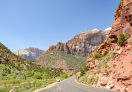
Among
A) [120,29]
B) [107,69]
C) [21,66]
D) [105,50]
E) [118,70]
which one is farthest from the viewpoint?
[21,66]

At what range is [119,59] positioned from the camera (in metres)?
43.0

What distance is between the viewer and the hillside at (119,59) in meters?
35.6

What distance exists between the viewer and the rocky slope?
35.6 meters

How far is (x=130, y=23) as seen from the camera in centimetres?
5284

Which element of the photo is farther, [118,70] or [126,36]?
[126,36]

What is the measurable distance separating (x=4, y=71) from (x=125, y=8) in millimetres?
58728

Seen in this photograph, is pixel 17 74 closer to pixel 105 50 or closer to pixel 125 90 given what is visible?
pixel 105 50

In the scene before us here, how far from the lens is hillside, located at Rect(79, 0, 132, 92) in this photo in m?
35.6

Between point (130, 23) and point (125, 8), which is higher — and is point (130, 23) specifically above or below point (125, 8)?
below

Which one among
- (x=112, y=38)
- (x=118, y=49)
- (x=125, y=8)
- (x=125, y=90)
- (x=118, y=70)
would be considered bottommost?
(x=125, y=90)

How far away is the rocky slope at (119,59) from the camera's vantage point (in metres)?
35.6

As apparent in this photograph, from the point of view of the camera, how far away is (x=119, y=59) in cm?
4300

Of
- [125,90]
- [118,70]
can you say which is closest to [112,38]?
[118,70]

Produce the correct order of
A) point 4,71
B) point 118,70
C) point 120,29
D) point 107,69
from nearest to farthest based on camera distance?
point 118,70 → point 107,69 → point 120,29 → point 4,71
